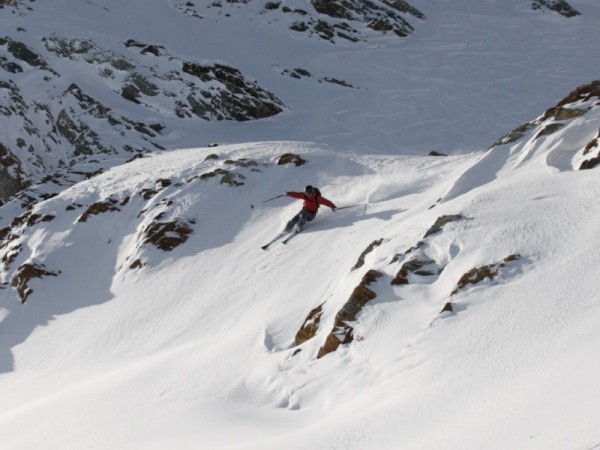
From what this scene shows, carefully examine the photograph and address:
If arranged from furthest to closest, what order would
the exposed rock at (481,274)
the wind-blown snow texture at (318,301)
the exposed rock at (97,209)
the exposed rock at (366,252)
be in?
the exposed rock at (97,209) → the exposed rock at (366,252) → the exposed rock at (481,274) → the wind-blown snow texture at (318,301)

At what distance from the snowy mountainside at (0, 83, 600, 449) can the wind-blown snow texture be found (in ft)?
0.12

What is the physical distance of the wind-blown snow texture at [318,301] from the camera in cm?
579

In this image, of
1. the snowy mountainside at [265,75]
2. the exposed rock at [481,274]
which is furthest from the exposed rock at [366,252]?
the snowy mountainside at [265,75]

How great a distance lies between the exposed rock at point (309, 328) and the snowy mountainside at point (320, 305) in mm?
55

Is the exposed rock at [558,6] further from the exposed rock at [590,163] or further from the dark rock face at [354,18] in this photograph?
the exposed rock at [590,163]

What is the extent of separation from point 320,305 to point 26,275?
29.2ft

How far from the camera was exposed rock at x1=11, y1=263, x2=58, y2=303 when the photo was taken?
594 inches

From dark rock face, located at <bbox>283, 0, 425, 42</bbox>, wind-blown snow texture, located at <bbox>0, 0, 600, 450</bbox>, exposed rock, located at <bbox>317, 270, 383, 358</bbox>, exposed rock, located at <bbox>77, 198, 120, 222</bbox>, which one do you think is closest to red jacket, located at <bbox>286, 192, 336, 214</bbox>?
wind-blown snow texture, located at <bbox>0, 0, 600, 450</bbox>

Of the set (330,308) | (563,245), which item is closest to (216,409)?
(330,308)

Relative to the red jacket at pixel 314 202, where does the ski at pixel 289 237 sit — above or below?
below

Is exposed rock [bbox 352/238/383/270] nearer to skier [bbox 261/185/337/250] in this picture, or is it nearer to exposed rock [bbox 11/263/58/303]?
skier [bbox 261/185/337/250]

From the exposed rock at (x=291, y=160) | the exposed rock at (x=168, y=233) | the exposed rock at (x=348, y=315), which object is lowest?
the exposed rock at (x=168, y=233)

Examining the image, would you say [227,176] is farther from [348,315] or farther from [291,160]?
[348,315]

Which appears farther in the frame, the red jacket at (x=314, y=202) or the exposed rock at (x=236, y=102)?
the exposed rock at (x=236, y=102)
